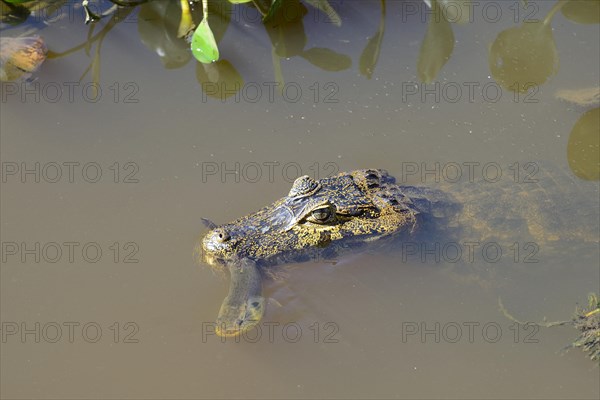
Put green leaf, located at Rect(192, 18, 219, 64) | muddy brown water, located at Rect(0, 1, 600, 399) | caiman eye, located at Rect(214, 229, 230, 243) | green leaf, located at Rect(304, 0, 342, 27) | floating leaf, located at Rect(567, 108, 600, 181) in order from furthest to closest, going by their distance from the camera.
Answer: green leaf, located at Rect(304, 0, 342, 27) < green leaf, located at Rect(192, 18, 219, 64) < floating leaf, located at Rect(567, 108, 600, 181) < caiman eye, located at Rect(214, 229, 230, 243) < muddy brown water, located at Rect(0, 1, 600, 399)

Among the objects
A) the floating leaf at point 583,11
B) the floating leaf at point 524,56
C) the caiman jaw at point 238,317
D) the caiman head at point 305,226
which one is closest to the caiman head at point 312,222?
the caiman head at point 305,226

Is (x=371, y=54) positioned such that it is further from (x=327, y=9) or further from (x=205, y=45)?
(x=205, y=45)

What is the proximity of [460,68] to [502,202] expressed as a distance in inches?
65.1

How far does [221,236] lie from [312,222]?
2.18ft

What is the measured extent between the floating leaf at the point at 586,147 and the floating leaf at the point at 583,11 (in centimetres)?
131

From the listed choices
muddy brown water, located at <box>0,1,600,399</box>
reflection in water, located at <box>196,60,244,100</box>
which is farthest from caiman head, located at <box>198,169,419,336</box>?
reflection in water, located at <box>196,60,244,100</box>

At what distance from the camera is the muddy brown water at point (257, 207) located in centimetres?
488

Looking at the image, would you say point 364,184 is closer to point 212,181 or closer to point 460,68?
point 212,181

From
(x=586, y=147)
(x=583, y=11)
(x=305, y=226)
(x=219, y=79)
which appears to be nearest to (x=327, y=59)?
(x=219, y=79)

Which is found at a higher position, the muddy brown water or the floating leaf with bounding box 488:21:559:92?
the floating leaf with bounding box 488:21:559:92

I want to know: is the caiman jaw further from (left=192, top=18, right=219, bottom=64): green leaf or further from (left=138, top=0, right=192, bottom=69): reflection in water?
(left=138, top=0, right=192, bottom=69): reflection in water

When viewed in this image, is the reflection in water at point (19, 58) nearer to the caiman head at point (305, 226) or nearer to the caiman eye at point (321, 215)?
A: the caiman head at point (305, 226)

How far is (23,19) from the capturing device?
7148 millimetres

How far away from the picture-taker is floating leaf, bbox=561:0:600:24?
7.29m
